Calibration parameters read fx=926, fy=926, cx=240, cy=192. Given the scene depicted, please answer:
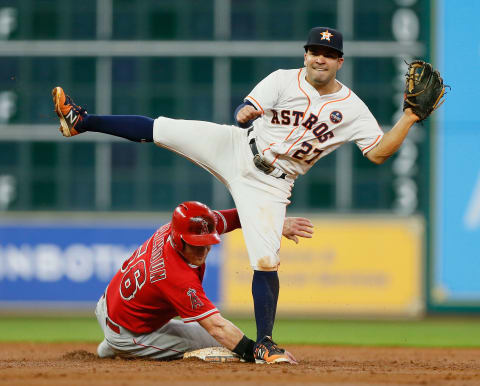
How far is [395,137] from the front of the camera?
4945 mm

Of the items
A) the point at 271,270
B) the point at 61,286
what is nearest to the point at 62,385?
the point at 271,270

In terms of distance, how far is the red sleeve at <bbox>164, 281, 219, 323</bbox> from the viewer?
4707mm

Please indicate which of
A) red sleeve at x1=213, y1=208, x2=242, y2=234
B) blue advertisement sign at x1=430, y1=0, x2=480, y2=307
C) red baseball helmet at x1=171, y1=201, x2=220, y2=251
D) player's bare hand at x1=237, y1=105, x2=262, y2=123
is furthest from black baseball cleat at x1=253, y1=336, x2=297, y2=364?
blue advertisement sign at x1=430, y1=0, x2=480, y2=307

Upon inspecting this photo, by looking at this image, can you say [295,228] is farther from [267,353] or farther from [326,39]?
[326,39]

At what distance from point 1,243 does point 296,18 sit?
4268 millimetres

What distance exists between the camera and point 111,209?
10.8 m

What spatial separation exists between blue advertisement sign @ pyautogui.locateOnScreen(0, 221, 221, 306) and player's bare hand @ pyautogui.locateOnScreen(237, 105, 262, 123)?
593cm

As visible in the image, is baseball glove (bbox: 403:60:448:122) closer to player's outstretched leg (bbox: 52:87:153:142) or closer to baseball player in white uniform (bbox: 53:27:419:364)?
baseball player in white uniform (bbox: 53:27:419:364)

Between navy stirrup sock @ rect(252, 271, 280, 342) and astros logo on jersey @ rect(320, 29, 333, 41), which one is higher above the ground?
astros logo on jersey @ rect(320, 29, 333, 41)

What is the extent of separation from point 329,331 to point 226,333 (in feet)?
14.9

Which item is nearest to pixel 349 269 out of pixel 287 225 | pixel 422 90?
pixel 287 225

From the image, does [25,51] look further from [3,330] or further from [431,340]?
[431,340]

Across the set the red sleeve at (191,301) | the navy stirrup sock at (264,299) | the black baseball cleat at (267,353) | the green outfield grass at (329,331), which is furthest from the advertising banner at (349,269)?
the red sleeve at (191,301)

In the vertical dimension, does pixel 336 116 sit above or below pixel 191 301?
above
